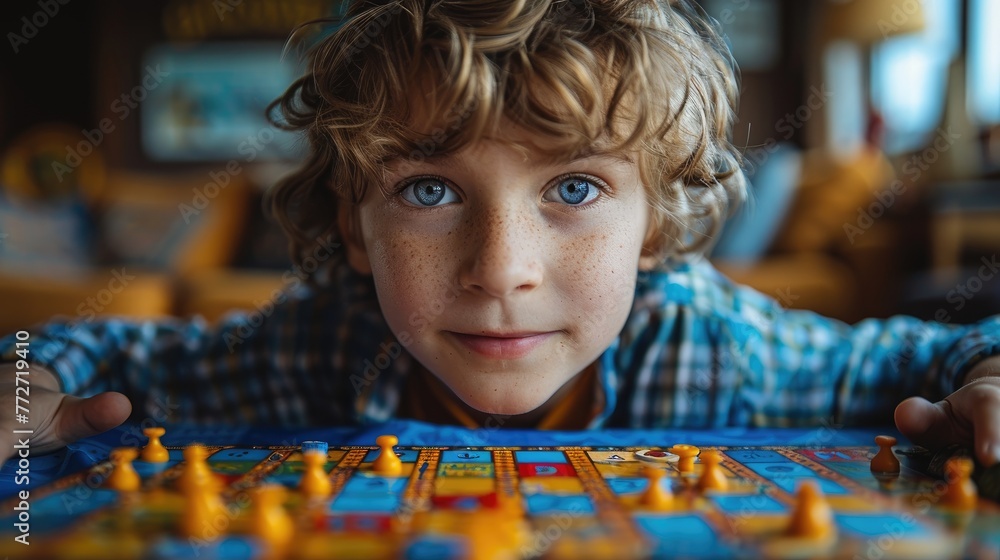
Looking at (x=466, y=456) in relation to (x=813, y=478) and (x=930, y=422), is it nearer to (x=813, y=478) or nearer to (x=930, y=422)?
(x=813, y=478)

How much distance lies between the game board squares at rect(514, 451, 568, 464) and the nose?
0.13 meters

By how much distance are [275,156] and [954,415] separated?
168 inches

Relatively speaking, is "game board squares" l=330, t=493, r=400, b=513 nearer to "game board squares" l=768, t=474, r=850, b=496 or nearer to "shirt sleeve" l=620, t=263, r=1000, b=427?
"game board squares" l=768, t=474, r=850, b=496

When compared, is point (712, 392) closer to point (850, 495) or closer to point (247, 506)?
point (850, 495)

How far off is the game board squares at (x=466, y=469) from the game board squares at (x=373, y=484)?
35 millimetres

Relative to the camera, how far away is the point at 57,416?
0.72 metres

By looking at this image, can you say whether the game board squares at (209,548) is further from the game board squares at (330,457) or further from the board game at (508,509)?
the game board squares at (330,457)

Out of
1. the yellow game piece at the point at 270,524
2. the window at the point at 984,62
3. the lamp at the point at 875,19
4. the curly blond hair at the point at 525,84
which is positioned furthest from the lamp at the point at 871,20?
the yellow game piece at the point at 270,524

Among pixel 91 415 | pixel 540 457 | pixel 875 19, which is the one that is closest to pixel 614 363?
pixel 540 457

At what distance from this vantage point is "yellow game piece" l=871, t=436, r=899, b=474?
58 centimetres

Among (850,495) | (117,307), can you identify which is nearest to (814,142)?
(117,307)

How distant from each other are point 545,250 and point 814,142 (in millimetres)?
4246

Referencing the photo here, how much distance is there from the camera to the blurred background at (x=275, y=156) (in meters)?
2.45

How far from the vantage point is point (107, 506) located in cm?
47
